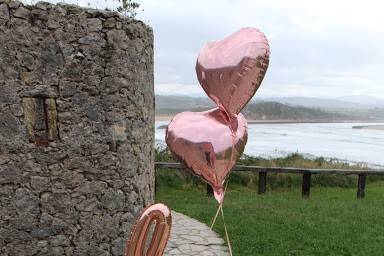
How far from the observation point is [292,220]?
23.9ft

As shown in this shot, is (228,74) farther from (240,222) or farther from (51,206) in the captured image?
(240,222)

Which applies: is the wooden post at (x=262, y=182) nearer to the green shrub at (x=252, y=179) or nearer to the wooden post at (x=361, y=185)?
the green shrub at (x=252, y=179)

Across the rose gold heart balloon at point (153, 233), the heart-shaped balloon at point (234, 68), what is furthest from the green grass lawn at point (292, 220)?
the heart-shaped balloon at point (234, 68)

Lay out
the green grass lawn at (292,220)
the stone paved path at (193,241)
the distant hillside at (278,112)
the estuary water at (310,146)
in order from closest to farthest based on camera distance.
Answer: the stone paved path at (193,241) < the green grass lawn at (292,220) < the estuary water at (310,146) < the distant hillside at (278,112)

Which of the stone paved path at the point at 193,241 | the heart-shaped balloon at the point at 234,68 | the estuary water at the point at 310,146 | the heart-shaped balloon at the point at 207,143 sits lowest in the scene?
the estuary water at the point at 310,146

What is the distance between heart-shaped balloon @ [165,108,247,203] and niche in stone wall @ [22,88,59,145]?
324 cm

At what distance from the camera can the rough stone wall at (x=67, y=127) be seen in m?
4.57

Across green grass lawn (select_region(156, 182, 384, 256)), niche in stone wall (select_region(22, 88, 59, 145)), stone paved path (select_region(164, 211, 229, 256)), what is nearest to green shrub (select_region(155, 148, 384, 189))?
green grass lawn (select_region(156, 182, 384, 256))

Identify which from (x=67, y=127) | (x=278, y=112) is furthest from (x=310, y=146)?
(x=67, y=127)

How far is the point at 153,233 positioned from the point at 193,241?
4.72 metres

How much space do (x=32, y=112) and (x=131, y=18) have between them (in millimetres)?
1337

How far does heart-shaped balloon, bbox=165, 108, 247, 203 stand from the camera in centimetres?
157

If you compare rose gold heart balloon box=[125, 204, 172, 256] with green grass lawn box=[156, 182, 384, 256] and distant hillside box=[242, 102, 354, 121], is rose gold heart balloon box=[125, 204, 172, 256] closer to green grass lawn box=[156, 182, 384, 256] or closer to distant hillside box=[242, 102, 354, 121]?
green grass lawn box=[156, 182, 384, 256]

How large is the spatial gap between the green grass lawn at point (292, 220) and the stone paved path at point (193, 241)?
0.18 meters
